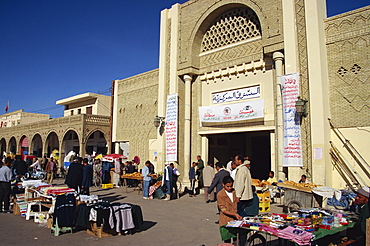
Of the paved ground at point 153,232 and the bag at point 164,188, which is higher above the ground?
the bag at point 164,188

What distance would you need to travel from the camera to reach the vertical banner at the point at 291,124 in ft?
36.4

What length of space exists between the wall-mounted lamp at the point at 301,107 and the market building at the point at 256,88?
4 centimetres

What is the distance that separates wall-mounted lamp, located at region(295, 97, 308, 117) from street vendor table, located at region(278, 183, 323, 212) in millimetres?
2908

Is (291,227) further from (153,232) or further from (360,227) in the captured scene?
(153,232)

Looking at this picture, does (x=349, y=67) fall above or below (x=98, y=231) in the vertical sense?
above

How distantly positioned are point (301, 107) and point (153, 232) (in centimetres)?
679

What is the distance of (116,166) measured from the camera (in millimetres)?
17406

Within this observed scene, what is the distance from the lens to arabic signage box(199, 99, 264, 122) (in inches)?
504

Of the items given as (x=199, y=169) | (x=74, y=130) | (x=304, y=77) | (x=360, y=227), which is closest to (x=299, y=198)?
(x=360, y=227)

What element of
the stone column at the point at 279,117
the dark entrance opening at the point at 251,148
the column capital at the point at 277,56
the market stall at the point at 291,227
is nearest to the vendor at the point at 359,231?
the market stall at the point at 291,227

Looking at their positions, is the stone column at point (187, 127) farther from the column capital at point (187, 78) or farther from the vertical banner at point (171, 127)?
the vertical banner at point (171, 127)

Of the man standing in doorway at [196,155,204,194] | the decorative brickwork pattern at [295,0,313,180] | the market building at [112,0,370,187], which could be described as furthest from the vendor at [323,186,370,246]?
the man standing in doorway at [196,155,204,194]

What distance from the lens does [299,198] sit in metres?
9.06

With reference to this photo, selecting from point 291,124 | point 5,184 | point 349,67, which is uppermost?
point 349,67
